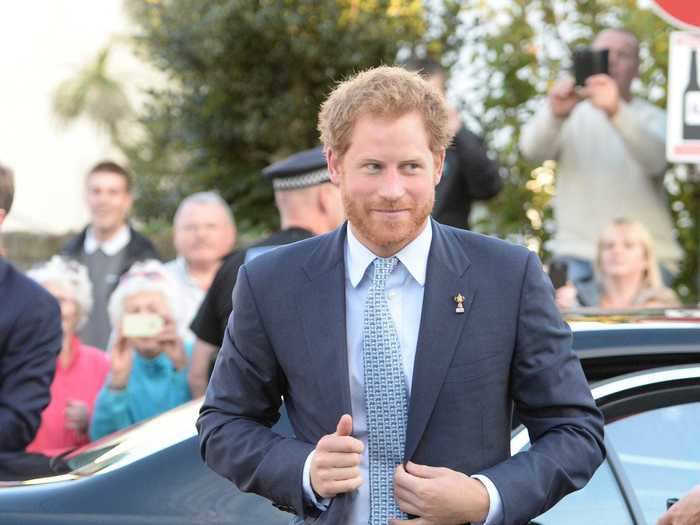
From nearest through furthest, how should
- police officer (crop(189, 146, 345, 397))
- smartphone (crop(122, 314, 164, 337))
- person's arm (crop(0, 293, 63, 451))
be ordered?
person's arm (crop(0, 293, 63, 451)) → police officer (crop(189, 146, 345, 397)) → smartphone (crop(122, 314, 164, 337))

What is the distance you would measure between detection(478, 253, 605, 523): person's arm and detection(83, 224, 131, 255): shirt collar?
467 cm

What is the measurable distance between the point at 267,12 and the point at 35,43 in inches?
447

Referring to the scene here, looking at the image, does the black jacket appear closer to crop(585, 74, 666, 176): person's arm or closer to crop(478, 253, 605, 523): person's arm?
crop(585, 74, 666, 176): person's arm

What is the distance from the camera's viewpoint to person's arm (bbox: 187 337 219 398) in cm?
504

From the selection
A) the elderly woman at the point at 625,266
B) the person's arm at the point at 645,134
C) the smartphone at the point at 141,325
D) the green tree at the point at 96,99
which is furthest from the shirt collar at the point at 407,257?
the green tree at the point at 96,99

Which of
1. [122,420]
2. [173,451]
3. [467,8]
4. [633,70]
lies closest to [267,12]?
[467,8]

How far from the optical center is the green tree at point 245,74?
12.4 m

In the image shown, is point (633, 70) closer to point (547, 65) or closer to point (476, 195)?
point (476, 195)

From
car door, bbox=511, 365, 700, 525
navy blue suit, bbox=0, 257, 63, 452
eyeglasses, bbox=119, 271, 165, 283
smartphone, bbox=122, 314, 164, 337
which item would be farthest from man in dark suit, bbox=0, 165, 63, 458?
car door, bbox=511, 365, 700, 525

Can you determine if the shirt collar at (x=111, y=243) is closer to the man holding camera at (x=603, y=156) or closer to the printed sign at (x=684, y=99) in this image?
the man holding camera at (x=603, y=156)

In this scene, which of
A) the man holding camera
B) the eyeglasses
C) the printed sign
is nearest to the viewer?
the printed sign

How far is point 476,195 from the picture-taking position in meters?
6.25

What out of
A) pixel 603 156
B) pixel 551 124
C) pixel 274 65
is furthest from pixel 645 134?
pixel 274 65

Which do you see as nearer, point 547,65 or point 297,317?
point 297,317
